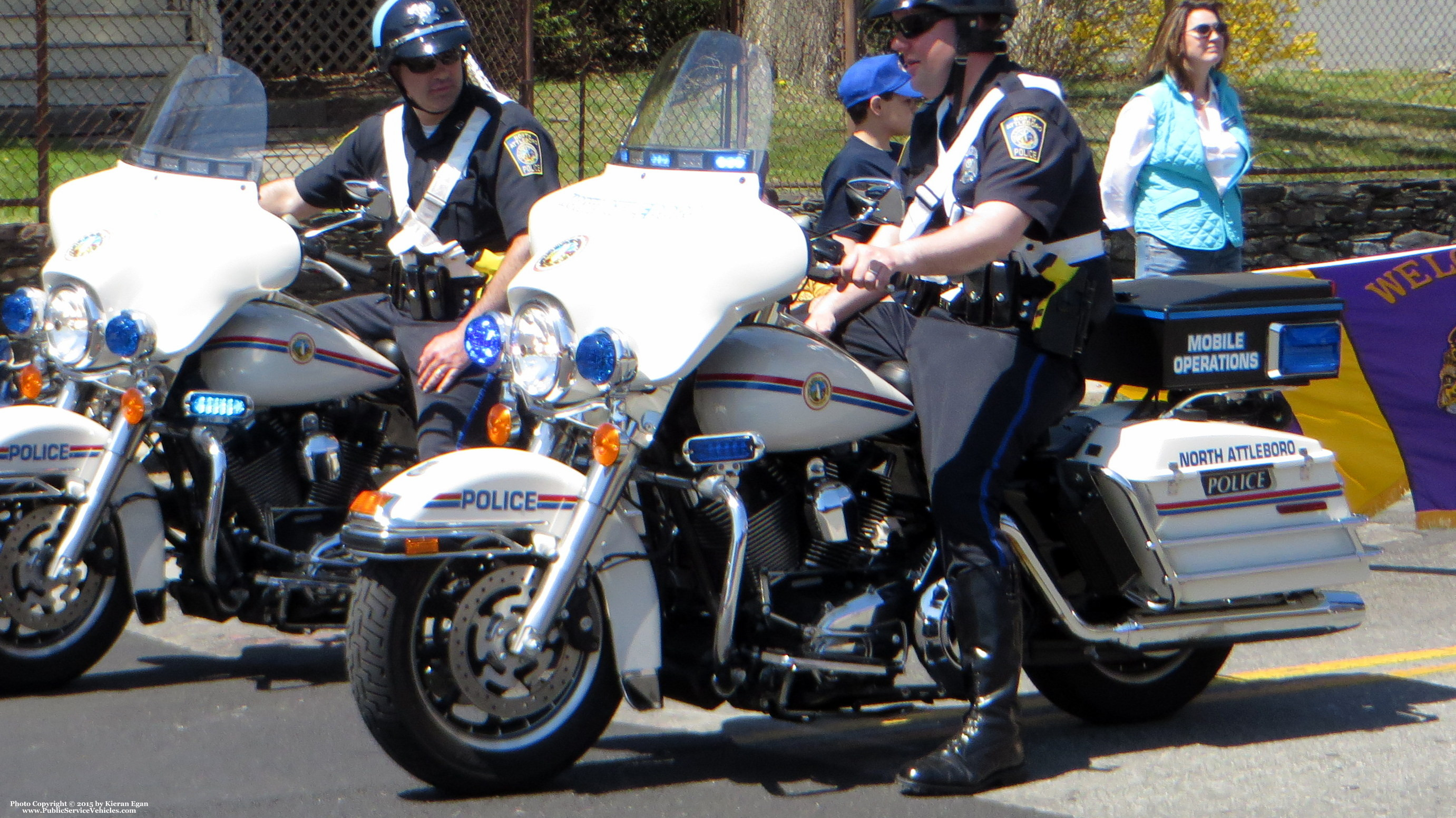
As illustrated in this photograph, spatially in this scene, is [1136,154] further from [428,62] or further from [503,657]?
[503,657]

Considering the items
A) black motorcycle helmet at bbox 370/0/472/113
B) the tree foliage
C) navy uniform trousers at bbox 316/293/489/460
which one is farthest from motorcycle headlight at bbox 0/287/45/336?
the tree foliage

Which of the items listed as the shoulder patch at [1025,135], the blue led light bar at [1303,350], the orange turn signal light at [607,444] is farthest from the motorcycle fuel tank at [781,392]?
the blue led light bar at [1303,350]

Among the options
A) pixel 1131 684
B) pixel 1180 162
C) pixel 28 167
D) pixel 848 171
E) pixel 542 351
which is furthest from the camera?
pixel 28 167

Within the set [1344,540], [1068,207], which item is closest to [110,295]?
[1068,207]

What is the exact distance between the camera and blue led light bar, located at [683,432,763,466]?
4000 mm

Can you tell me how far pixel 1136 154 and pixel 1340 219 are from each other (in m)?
5.73

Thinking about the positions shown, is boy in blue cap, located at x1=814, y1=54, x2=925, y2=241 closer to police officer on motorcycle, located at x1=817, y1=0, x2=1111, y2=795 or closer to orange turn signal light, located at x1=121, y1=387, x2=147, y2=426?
police officer on motorcycle, located at x1=817, y1=0, x2=1111, y2=795

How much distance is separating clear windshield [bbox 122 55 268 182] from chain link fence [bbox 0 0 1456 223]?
2662 mm

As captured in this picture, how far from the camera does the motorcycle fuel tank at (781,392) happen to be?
162 inches

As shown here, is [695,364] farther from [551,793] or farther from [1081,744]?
[1081,744]

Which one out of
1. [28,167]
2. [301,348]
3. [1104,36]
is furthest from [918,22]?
[1104,36]

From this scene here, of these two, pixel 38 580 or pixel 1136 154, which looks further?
pixel 1136 154

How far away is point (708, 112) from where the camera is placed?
14.1 ft

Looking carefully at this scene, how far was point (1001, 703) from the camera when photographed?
4.22 m
